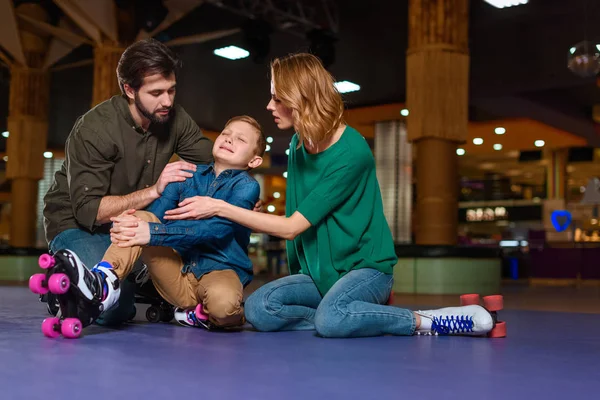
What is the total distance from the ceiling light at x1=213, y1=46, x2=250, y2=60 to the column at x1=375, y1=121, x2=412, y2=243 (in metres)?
4.46

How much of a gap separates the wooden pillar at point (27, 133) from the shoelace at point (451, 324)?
10.5 meters

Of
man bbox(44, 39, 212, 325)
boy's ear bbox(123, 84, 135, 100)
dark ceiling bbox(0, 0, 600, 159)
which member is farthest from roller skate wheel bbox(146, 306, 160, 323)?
dark ceiling bbox(0, 0, 600, 159)

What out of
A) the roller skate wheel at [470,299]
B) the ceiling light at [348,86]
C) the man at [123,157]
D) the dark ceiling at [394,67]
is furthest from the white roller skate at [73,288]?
the ceiling light at [348,86]

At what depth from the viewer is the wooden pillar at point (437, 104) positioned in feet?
24.6

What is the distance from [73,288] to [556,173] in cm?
1891

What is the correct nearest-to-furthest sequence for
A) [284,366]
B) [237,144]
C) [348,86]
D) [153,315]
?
[284,366], [237,144], [153,315], [348,86]

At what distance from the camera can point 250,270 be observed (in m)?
2.77

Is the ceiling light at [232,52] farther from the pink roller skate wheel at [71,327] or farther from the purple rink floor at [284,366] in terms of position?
the pink roller skate wheel at [71,327]

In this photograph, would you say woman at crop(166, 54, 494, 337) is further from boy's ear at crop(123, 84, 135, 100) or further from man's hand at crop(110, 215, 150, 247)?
boy's ear at crop(123, 84, 135, 100)

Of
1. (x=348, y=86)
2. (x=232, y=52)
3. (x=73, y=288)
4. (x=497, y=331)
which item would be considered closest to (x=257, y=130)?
(x=73, y=288)

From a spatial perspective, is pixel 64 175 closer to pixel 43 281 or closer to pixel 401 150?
pixel 43 281

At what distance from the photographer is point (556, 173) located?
1944 cm

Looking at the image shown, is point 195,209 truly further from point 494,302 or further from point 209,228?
point 494,302

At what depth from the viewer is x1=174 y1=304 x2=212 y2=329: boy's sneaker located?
8.75ft
